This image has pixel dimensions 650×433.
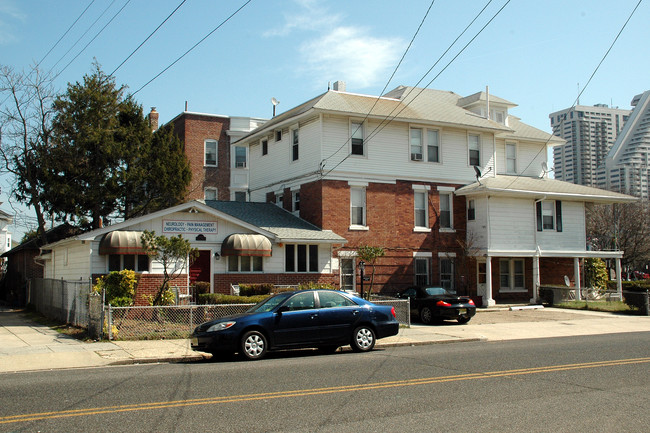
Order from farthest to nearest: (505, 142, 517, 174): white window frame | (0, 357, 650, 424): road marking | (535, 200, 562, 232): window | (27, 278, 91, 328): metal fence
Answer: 1. (505, 142, 517, 174): white window frame
2. (535, 200, 562, 232): window
3. (27, 278, 91, 328): metal fence
4. (0, 357, 650, 424): road marking

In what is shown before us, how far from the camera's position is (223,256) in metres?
24.9

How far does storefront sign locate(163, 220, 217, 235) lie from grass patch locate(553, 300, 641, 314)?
17050 mm

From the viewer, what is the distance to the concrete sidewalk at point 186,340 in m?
13.8

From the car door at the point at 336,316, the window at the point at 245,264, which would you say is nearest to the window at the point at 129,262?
the window at the point at 245,264

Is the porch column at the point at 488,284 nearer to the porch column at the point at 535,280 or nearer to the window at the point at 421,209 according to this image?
the porch column at the point at 535,280

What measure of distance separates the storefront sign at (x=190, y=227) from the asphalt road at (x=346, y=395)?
11223mm

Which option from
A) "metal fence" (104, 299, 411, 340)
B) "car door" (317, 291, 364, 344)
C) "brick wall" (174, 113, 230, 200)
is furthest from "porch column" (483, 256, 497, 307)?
"brick wall" (174, 113, 230, 200)

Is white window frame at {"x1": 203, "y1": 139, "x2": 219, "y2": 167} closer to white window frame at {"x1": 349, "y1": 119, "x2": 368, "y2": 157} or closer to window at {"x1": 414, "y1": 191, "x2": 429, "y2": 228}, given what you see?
white window frame at {"x1": 349, "y1": 119, "x2": 368, "y2": 157}

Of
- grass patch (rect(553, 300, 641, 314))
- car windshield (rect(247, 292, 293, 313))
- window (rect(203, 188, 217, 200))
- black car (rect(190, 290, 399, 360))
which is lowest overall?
grass patch (rect(553, 300, 641, 314))

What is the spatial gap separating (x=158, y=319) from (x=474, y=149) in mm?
19623

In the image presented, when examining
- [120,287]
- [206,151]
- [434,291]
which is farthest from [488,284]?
[206,151]

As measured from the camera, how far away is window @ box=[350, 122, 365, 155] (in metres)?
29.0

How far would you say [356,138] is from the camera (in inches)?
1147

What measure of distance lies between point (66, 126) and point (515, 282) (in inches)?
951
